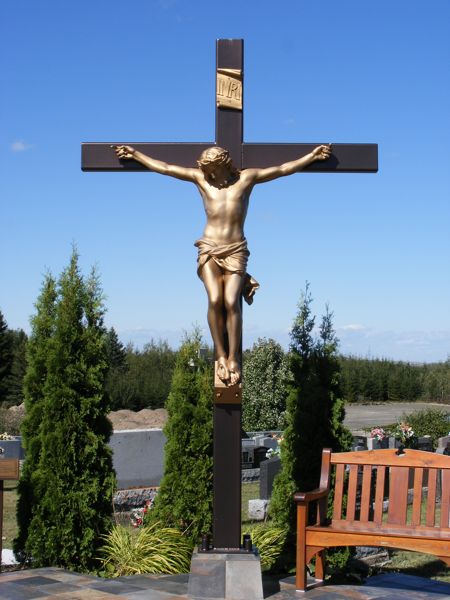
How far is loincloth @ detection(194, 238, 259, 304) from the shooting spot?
194 inches

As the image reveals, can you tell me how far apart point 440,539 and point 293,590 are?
3.43 feet

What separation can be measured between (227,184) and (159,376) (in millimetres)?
23139

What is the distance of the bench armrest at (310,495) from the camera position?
496 cm

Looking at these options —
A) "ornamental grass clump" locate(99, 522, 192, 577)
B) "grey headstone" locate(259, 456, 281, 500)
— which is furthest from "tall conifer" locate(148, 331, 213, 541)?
"grey headstone" locate(259, 456, 281, 500)

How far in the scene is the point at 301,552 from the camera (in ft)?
16.2

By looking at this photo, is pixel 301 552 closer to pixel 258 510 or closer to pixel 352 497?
pixel 352 497

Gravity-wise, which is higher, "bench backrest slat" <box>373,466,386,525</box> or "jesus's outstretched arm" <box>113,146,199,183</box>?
"jesus's outstretched arm" <box>113,146,199,183</box>

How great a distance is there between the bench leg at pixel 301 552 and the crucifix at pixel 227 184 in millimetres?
424

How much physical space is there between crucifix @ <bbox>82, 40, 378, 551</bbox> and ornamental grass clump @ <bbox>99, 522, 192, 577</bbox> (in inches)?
38.9

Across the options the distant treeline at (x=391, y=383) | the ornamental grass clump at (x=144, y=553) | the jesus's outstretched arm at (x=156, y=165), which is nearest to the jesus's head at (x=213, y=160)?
the jesus's outstretched arm at (x=156, y=165)

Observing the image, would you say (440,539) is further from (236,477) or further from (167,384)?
(167,384)

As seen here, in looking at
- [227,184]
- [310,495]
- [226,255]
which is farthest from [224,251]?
[310,495]

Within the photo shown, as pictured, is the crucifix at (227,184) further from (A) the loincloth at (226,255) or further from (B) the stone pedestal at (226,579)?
(B) the stone pedestal at (226,579)

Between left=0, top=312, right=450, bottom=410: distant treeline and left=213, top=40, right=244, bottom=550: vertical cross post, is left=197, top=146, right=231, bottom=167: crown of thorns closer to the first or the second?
left=213, top=40, right=244, bottom=550: vertical cross post
